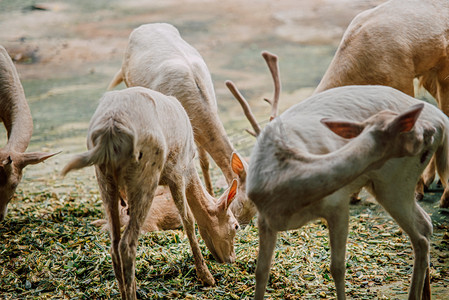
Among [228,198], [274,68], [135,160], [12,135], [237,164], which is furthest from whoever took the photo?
[12,135]

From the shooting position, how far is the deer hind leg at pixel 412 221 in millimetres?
3131

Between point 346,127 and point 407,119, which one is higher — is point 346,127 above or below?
below

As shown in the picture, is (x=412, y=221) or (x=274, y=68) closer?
(x=412, y=221)

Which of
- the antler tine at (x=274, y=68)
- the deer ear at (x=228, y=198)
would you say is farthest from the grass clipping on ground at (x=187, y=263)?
the antler tine at (x=274, y=68)

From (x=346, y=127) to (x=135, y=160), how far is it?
1353 millimetres

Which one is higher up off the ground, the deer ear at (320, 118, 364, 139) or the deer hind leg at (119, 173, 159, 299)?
the deer ear at (320, 118, 364, 139)

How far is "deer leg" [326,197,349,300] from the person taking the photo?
116 inches

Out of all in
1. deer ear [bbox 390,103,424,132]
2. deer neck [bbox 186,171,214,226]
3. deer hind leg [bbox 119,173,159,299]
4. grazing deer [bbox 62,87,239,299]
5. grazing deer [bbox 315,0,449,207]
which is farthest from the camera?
grazing deer [bbox 315,0,449,207]

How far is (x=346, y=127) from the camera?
255cm

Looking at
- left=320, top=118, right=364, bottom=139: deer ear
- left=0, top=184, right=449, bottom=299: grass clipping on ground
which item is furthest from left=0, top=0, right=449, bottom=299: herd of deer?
left=0, top=184, right=449, bottom=299: grass clipping on ground

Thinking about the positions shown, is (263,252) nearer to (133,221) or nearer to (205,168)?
(133,221)

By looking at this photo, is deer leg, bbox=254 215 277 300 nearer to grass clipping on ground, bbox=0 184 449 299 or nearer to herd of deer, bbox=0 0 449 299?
herd of deer, bbox=0 0 449 299

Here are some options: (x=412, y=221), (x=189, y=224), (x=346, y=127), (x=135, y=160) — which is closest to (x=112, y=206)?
(x=135, y=160)

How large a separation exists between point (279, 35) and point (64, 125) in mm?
6704
